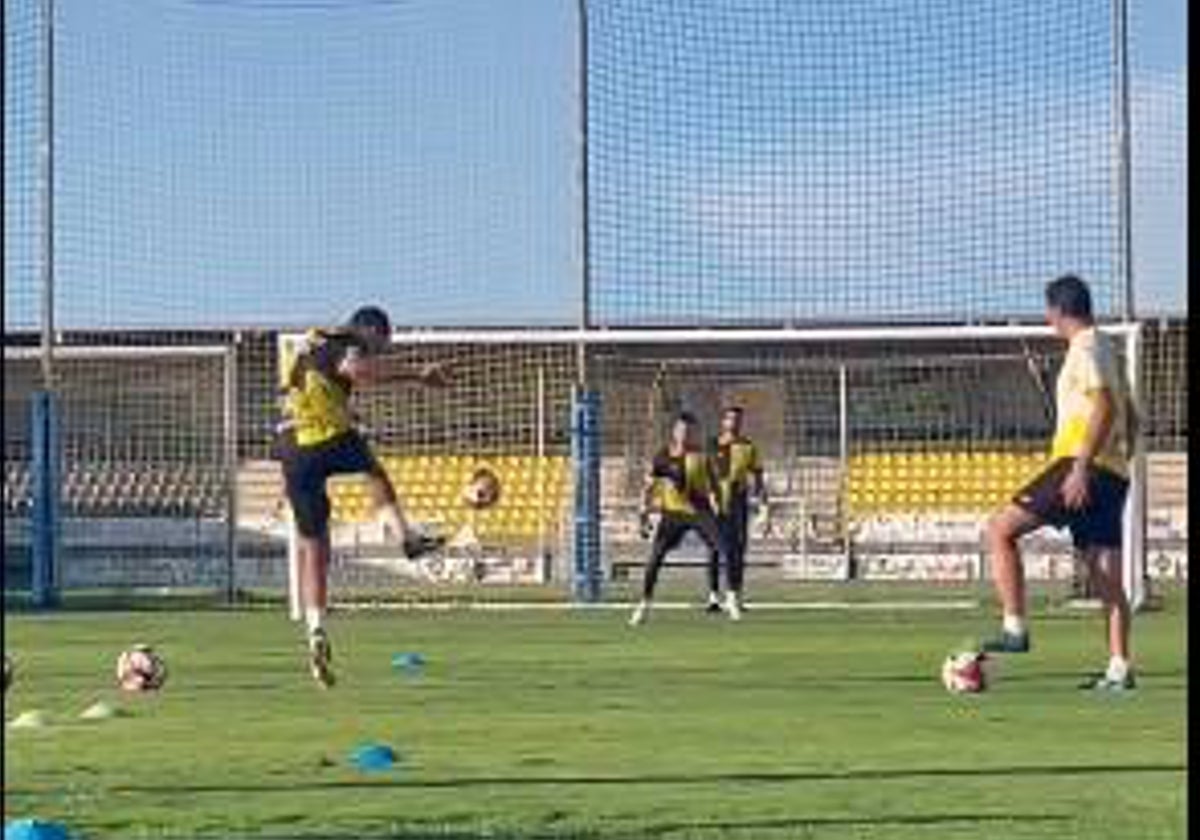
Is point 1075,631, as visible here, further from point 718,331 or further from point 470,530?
point 470,530

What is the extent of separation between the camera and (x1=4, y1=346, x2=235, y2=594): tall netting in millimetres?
30891

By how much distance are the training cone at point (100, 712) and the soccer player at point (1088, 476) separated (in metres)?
4.10

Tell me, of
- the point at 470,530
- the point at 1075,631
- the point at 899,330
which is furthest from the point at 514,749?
the point at 470,530

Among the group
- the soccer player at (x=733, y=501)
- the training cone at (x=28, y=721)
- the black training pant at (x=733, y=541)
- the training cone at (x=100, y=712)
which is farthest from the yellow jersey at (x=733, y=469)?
the training cone at (x=28, y=721)

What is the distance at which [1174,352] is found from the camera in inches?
960

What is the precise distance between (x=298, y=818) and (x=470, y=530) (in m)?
25.3

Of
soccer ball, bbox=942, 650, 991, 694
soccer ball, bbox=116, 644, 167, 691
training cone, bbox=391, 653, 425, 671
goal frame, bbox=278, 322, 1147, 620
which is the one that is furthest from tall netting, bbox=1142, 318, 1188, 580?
soccer ball, bbox=116, 644, 167, 691

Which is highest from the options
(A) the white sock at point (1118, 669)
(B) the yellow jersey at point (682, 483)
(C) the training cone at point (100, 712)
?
(B) the yellow jersey at point (682, 483)

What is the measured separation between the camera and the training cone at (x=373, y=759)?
30.0 feet

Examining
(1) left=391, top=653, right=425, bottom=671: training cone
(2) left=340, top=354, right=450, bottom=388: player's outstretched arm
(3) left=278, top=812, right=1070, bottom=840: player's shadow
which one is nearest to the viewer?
(3) left=278, top=812, right=1070, bottom=840: player's shadow

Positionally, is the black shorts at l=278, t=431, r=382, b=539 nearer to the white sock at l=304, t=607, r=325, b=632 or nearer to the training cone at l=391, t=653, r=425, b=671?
the white sock at l=304, t=607, r=325, b=632

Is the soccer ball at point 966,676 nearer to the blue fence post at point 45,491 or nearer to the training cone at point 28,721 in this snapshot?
the training cone at point 28,721

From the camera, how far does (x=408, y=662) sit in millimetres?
15867

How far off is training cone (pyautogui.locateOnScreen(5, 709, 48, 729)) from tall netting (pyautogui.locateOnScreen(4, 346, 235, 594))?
725 inches
